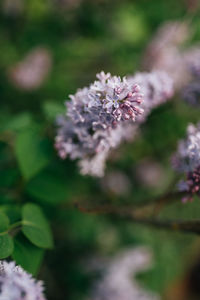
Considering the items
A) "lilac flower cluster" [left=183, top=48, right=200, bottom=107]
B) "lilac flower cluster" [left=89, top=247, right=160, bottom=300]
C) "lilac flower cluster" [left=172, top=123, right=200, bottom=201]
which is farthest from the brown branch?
"lilac flower cluster" [left=89, top=247, right=160, bottom=300]

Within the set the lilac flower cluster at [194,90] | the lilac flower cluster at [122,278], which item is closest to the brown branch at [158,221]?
the lilac flower cluster at [194,90]

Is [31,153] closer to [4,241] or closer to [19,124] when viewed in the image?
[19,124]

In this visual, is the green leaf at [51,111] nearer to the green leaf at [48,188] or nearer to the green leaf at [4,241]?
the green leaf at [48,188]

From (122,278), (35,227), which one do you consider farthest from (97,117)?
(122,278)

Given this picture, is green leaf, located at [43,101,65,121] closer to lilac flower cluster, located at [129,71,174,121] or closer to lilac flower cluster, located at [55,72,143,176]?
lilac flower cluster, located at [55,72,143,176]

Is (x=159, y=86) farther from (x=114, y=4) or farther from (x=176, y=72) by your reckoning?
(x=114, y=4)

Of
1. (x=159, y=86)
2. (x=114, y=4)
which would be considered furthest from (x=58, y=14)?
(x=159, y=86)
